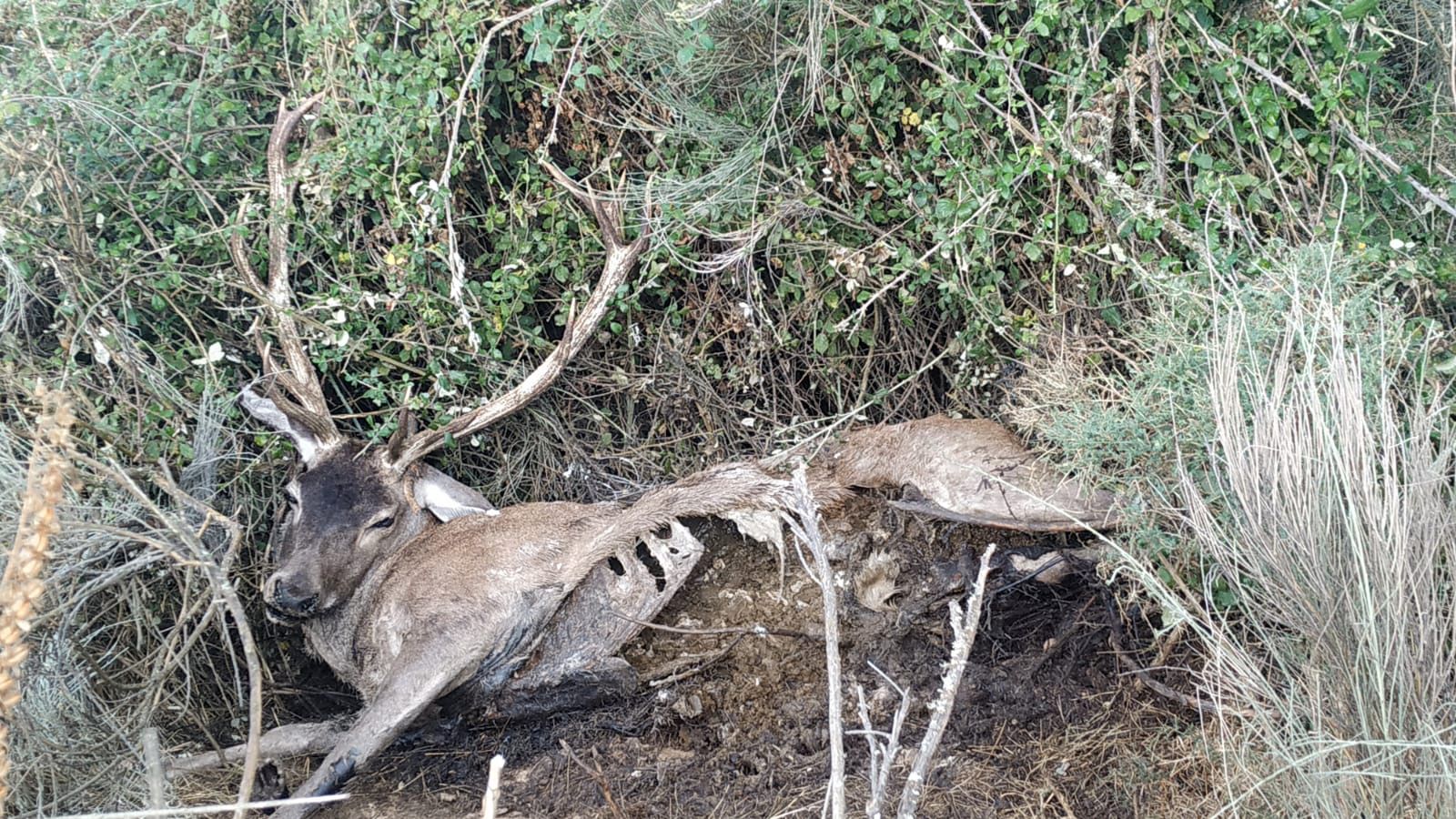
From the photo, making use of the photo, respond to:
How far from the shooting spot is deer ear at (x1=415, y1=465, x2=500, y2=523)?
4.99m

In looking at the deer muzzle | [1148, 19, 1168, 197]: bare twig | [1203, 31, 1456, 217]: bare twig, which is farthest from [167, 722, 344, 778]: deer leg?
[1203, 31, 1456, 217]: bare twig

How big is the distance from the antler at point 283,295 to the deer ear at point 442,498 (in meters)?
0.41

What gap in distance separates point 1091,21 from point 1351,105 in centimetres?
103

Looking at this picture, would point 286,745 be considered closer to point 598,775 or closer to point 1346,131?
point 598,775

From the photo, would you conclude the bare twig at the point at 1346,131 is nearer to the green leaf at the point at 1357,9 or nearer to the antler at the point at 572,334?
the green leaf at the point at 1357,9

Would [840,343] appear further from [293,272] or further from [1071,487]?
[293,272]

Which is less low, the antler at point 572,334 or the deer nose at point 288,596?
the antler at point 572,334

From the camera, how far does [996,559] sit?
4.23 m

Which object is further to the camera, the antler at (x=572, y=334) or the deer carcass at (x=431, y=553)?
the antler at (x=572, y=334)

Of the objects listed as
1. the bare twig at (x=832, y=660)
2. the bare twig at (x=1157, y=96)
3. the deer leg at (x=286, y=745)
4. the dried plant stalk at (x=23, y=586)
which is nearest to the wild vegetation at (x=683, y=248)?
the bare twig at (x=1157, y=96)

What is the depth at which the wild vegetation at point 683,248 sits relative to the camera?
12.6 feet

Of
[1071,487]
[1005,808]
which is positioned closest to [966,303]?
[1071,487]

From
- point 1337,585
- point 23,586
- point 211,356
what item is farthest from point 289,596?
point 1337,585

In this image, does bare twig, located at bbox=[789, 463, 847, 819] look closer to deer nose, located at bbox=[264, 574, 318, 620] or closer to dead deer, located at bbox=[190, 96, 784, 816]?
dead deer, located at bbox=[190, 96, 784, 816]
